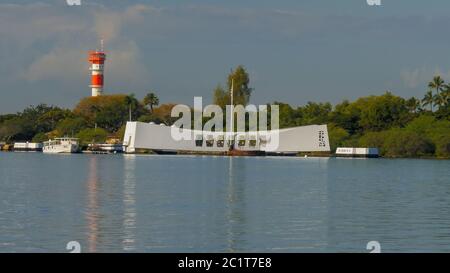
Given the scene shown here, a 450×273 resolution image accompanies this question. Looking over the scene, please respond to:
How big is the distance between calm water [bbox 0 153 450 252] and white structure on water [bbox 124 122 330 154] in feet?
251

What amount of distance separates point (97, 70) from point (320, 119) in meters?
52.8

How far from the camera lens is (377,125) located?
12912 cm

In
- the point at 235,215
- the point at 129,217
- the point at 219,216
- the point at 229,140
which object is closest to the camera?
the point at 129,217

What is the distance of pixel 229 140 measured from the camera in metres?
130

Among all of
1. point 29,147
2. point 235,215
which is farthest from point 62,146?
point 235,215

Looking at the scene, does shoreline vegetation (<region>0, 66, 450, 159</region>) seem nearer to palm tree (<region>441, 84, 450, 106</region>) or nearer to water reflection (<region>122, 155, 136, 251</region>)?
palm tree (<region>441, 84, 450, 106</region>)

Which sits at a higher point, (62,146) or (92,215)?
(62,146)

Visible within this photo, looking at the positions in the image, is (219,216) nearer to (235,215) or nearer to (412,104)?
(235,215)

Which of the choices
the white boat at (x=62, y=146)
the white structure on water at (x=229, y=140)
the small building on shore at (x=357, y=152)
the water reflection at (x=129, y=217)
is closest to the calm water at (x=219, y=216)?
the water reflection at (x=129, y=217)

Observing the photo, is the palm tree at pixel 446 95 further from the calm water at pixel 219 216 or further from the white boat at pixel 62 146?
the calm water at pixel 219 216

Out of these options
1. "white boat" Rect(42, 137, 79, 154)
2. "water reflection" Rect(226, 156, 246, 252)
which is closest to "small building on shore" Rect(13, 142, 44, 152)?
"white boat" Rect(42, 137, 79, 154)

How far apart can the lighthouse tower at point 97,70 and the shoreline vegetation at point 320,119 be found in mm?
8713
